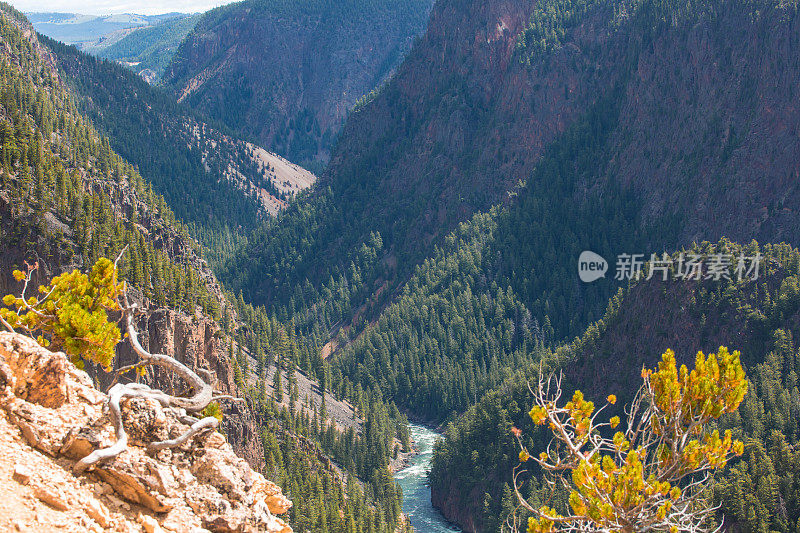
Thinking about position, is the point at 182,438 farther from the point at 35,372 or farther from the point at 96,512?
the point at 35,372

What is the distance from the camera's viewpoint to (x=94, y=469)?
80.7 feet

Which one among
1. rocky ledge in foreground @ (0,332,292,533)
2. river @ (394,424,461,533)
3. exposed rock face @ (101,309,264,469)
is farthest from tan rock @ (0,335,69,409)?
river @ (394,424,461,533)

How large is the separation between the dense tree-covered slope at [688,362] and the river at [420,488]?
8.53 ft

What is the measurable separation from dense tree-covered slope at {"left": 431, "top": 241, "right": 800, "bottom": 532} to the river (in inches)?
102

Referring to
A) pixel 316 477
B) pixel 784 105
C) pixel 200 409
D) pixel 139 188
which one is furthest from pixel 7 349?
pixel 784 105

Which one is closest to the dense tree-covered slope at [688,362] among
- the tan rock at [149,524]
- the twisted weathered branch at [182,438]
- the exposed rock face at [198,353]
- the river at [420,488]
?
the river at [420,488]

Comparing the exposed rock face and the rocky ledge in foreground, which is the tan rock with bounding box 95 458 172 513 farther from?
the exposed rock face

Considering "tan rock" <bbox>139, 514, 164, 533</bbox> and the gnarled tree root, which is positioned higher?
the gnarled tree root

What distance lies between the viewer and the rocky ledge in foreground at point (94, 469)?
23047 millimetres

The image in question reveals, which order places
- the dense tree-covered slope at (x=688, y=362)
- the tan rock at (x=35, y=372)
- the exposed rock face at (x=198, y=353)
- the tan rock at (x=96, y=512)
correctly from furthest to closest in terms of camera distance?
the exposed rock face at (x=198, y=353)
the dense tree-covered slope at (x=688, y=362)
the tan rock at (x=35, y=372)
the tan rock at (x=96, y=512)

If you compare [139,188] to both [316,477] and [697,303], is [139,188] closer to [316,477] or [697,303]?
[316,477]

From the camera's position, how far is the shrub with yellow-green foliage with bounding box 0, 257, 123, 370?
33.7 meters

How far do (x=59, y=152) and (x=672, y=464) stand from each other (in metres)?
138

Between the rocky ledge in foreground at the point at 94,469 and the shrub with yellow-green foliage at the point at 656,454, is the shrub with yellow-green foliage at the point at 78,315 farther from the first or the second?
the shrub with yellow-green foliage at the point at 656,454
